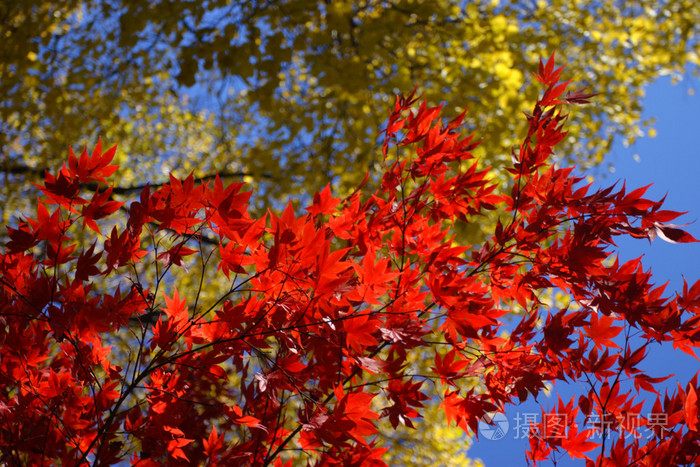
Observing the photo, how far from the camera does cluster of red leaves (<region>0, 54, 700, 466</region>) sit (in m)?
0.92

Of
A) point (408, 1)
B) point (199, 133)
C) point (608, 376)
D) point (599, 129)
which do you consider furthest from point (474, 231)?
point (199, 133)

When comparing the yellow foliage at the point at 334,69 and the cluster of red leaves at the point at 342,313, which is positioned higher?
the yellow foliage at the point at 334,69

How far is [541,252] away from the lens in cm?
113

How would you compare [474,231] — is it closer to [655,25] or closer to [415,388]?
[415,388]

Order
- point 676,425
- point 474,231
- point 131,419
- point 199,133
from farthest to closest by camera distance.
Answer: point 199,133 → point 474,231 → point 131,419 → point 676,425

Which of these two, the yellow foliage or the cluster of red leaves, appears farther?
the yellow foliage

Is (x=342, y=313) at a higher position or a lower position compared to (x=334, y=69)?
lower

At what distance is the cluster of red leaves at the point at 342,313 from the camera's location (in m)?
0.92

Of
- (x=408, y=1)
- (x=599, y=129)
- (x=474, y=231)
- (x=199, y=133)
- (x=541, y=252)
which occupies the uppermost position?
(x=199, y=133)

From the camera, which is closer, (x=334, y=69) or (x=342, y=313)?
(x=342, y=313)

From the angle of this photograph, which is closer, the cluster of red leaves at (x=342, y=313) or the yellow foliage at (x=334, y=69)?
the cluster of red leaves at (x=342, y=313)

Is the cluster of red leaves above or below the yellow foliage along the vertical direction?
below

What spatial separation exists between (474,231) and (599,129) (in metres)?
2.63

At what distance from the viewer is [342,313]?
0.91 metres
